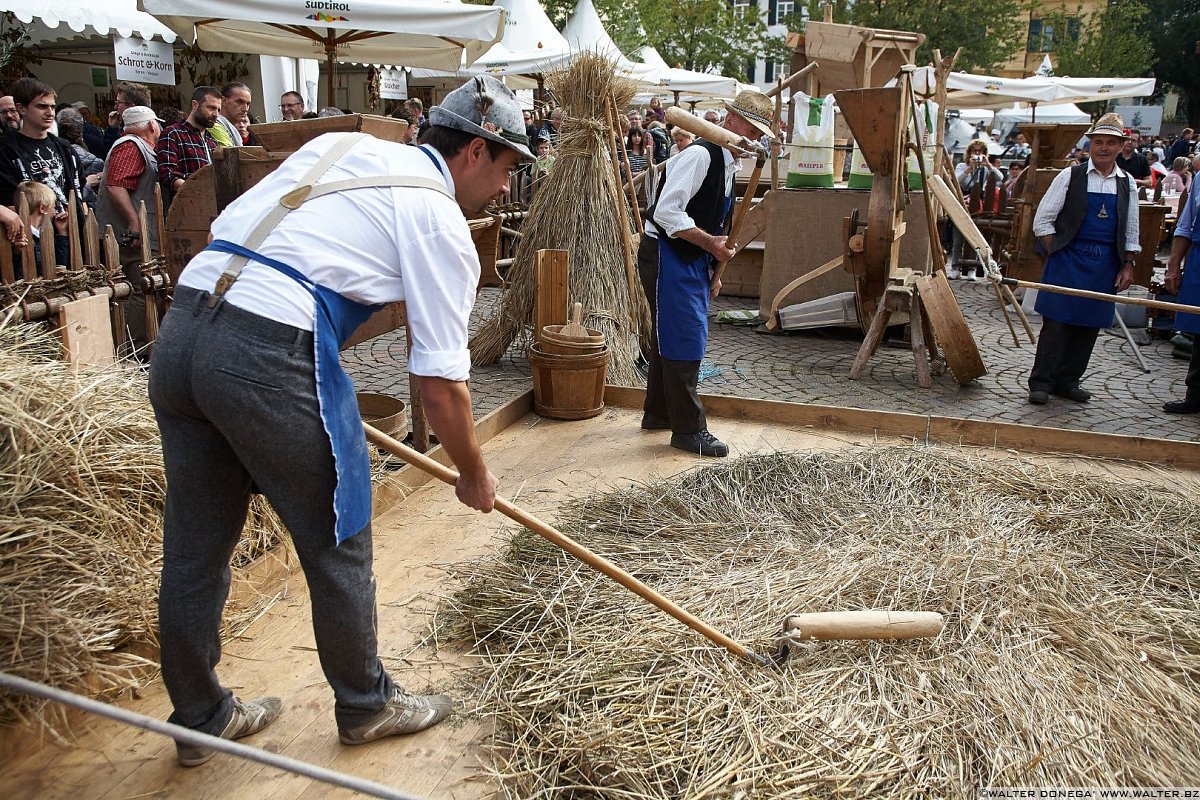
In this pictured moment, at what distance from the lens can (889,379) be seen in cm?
691

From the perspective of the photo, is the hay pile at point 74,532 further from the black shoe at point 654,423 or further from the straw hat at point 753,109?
the straw hat at point 753,109

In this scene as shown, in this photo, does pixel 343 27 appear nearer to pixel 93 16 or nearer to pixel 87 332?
pixel 93 16

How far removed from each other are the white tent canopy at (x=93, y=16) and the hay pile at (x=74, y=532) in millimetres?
6798

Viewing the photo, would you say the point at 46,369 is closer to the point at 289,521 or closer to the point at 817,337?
the point at 289,521

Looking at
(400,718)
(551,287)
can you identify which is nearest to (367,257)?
(400,718)

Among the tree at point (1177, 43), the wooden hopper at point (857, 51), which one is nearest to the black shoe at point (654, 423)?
the wooden hopper at point (857, 51)

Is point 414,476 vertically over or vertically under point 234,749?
under

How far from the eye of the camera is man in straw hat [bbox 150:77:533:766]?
2012 millimetres

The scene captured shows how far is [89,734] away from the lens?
8.05 feet

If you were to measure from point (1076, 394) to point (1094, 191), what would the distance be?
134 centimetres

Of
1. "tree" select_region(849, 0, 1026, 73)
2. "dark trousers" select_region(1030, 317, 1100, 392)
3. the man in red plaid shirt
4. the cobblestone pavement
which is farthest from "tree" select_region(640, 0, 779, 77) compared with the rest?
the man in red plaid shirt

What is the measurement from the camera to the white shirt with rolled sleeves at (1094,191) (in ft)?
20.0

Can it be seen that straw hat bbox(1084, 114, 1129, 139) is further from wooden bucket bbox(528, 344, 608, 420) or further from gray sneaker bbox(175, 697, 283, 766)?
gray sneaker bbox(175, 697, 283, 766)

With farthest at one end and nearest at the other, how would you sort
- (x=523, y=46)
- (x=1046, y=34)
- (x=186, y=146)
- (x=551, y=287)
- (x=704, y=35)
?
Answer: (x=1046, y=34)
(x=704, y=35)
(x=523, y=46)
(x=186, y=146)
(x=551, y=287)
